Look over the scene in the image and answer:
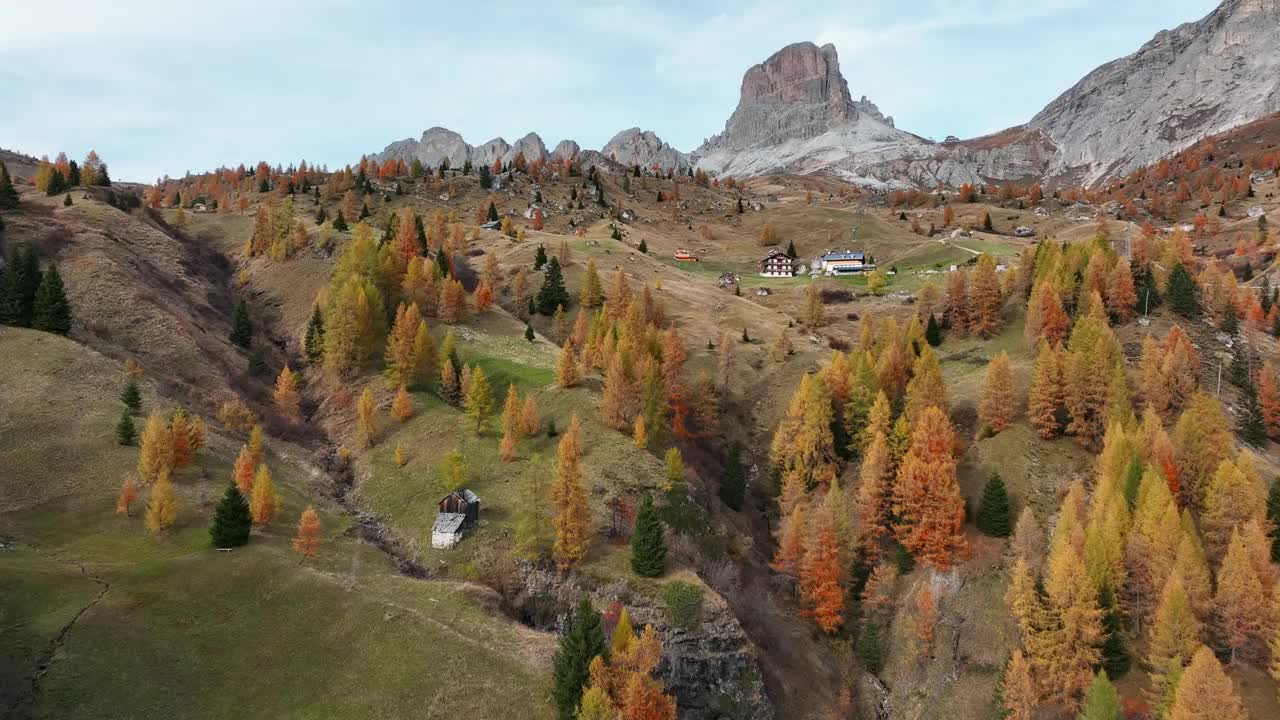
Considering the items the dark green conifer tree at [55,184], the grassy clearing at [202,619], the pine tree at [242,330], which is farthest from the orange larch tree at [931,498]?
the dark green conifer tree at [55,184]

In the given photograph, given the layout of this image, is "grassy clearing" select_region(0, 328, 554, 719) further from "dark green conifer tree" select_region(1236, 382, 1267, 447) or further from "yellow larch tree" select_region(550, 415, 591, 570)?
"dark green conifer tree" select_region(1236, 382, 1267, 447)

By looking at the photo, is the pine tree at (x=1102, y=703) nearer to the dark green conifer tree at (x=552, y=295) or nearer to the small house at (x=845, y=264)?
the dark green conifer tree at (x=552, y=295)

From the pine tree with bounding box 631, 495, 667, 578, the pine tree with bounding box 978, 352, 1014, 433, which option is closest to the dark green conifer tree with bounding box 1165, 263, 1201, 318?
the pine tree with bounding box 978, 352, 1014, 433

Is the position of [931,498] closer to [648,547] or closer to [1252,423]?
[648,547]

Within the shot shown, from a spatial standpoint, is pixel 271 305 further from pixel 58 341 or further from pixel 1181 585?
pixel 1181 585

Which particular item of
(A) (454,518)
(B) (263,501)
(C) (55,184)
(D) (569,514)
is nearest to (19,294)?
(B) (263,501)

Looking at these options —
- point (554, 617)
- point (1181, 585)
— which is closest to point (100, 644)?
point (554, 617)
